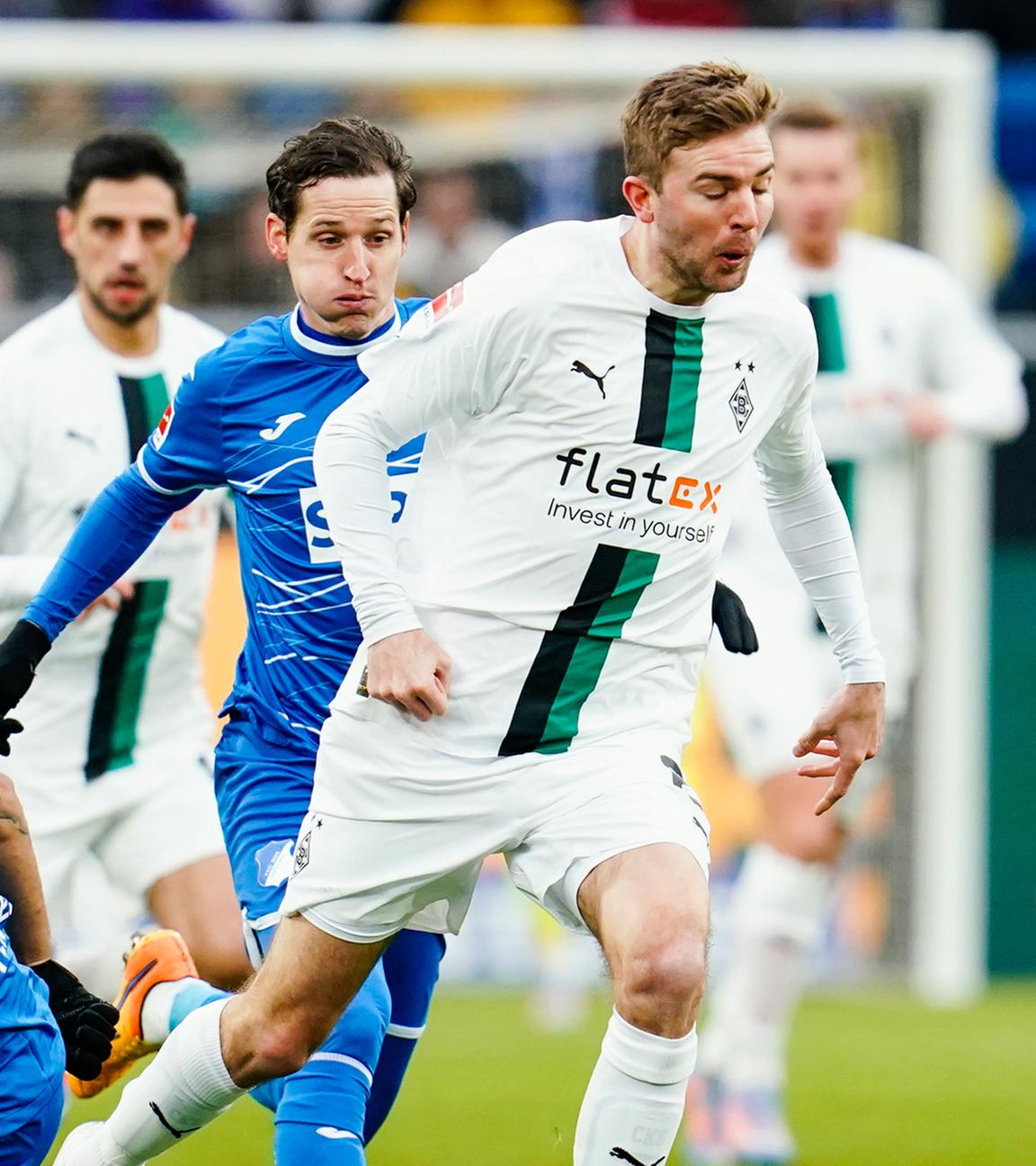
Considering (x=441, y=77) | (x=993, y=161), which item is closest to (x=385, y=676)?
(x=441, y=77)

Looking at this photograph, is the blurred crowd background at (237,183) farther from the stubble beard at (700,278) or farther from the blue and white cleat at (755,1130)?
the stubble beard at (700,278)

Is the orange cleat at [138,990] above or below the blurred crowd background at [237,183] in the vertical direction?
below

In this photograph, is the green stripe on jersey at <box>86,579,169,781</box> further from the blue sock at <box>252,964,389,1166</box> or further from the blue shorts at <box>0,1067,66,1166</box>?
the blue shorts at <box>0,1067,66,1166</box>

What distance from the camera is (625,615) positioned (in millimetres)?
4258

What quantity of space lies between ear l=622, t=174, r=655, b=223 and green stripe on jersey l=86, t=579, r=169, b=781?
2.22 metres

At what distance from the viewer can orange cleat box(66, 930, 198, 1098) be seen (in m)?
5.20

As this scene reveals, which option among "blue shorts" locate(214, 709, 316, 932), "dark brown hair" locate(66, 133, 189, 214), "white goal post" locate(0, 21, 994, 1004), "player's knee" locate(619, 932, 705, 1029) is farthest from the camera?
"white goal post" locate(0, 21, 994, 1004)

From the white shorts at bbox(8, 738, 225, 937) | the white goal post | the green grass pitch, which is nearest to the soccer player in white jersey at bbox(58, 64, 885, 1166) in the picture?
the green grass pitch

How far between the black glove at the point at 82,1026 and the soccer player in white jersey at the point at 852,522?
2.42 m

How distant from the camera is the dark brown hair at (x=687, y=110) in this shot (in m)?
4.05

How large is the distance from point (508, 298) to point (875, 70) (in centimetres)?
661

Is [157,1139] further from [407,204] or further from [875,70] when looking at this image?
[875,70]

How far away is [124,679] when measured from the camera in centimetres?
604

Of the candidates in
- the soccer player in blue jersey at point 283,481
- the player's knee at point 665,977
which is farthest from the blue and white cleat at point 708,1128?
the player's knee at point 665,977
